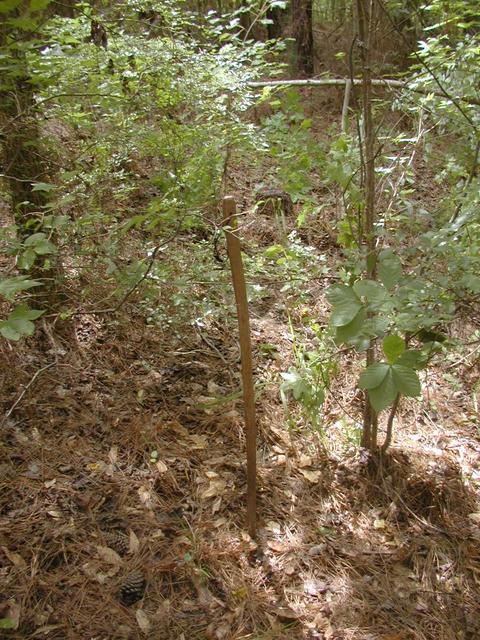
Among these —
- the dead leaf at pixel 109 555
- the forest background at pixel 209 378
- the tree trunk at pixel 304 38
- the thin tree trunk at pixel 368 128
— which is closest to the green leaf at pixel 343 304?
the forest background at pixel 209 378

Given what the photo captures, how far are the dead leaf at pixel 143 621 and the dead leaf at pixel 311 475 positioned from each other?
3.77ft

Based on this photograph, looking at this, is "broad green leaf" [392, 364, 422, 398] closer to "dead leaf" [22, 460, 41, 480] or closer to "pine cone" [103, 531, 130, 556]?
"pine cone" [103, 531, 130, 556]

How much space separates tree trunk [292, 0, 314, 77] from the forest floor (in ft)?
21.1

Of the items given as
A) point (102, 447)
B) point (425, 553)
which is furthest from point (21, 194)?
point (425, 553)

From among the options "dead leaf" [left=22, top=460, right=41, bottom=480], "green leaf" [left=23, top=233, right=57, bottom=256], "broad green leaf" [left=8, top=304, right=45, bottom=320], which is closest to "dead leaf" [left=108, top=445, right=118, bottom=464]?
"dead leaf" [left=22, top=460, right=41, bottom=480]

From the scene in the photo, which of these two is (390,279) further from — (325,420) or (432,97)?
(325,420)

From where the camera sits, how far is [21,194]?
2934 millimetres

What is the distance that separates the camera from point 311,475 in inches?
116

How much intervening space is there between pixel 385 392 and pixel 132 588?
156 cm

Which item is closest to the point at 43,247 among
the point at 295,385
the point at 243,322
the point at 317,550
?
the point at 243,322

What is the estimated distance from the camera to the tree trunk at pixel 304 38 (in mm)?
7910

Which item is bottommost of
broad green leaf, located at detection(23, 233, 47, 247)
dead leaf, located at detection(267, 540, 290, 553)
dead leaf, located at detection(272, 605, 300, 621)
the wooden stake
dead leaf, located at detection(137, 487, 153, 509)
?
dead leaf, located at detection(272, 605, 300, 621)

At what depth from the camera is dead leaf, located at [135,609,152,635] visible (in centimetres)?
216

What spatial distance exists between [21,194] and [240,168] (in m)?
2.79
